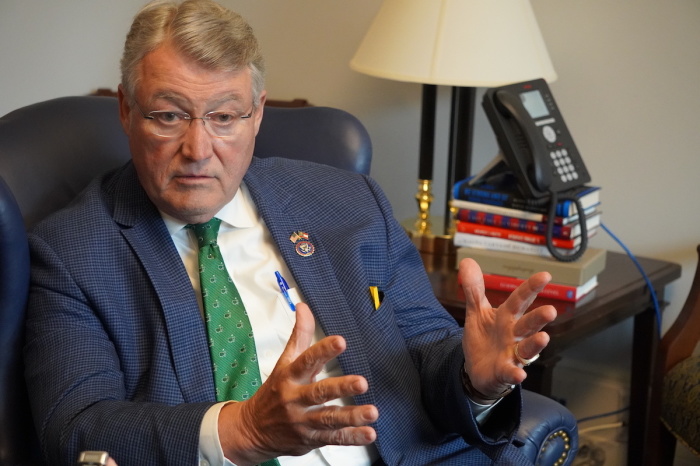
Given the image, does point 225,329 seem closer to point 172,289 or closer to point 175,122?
point 172,289

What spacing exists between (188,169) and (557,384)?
1.64 m

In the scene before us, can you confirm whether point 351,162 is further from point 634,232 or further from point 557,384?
point 557,384

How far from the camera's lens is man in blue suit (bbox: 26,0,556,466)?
4.23 feet

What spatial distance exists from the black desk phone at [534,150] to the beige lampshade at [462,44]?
8 centimetres

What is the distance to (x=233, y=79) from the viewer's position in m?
1.47

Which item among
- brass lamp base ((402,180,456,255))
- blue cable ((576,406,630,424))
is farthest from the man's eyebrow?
blue cable ((576,406,630,424))

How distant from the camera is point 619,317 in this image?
2.11 metres

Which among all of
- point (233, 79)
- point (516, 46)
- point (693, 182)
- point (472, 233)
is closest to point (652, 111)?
point (693, 182)

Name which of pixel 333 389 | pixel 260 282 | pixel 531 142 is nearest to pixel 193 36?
pixel 260 282

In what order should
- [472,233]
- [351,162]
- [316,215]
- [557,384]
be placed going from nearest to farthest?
[316,215] → [351,162] → [472,233] → [557,384]

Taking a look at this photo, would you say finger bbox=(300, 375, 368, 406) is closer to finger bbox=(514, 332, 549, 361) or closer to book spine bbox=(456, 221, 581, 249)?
finger bbox=(514, 332, 549, 361)

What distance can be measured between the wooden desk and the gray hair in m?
0.84

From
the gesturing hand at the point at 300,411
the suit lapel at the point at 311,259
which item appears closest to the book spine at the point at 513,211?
the suit lapel at the point at 311,259

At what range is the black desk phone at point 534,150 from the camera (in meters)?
2.04
